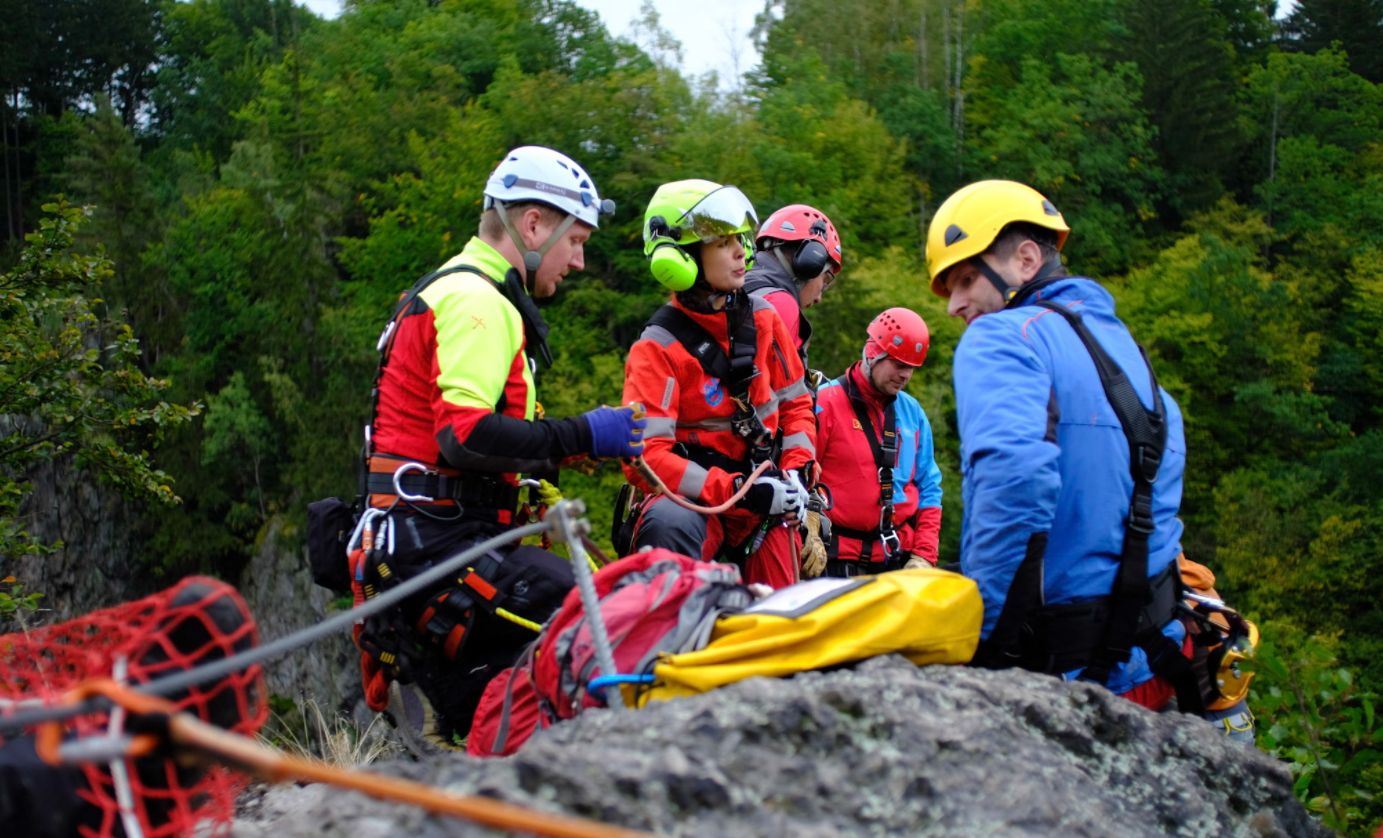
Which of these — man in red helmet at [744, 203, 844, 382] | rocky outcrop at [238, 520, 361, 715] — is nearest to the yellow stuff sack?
man in red helmet at [744, 203, 844, 382]

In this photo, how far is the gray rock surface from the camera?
245cm

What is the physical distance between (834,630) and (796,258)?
335 cm

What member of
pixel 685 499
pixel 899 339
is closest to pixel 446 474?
pixel 685 499

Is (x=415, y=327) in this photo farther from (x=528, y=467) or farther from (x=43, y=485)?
(x=43, y=485)

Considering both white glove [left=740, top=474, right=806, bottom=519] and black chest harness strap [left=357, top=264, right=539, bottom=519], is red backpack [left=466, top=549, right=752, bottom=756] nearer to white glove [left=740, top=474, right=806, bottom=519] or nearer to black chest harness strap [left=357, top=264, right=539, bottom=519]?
black chest harness strap [left=357, top=264, right=539, bottom=519]

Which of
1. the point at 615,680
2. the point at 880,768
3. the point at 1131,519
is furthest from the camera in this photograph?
the point at 1131,519

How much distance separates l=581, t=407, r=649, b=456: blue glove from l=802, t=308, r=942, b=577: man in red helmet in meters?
2.50

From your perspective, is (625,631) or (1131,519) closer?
(625,631)

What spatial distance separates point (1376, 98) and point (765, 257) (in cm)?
5450

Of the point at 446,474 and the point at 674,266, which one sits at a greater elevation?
the point at 674,266

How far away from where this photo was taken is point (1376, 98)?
52500 millimetres

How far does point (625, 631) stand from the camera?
3.45 meters

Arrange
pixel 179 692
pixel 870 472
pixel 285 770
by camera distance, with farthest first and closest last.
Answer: pixel 870 472, pixel 179 692, pixel 285 770

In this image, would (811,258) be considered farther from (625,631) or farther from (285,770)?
(285,770)
